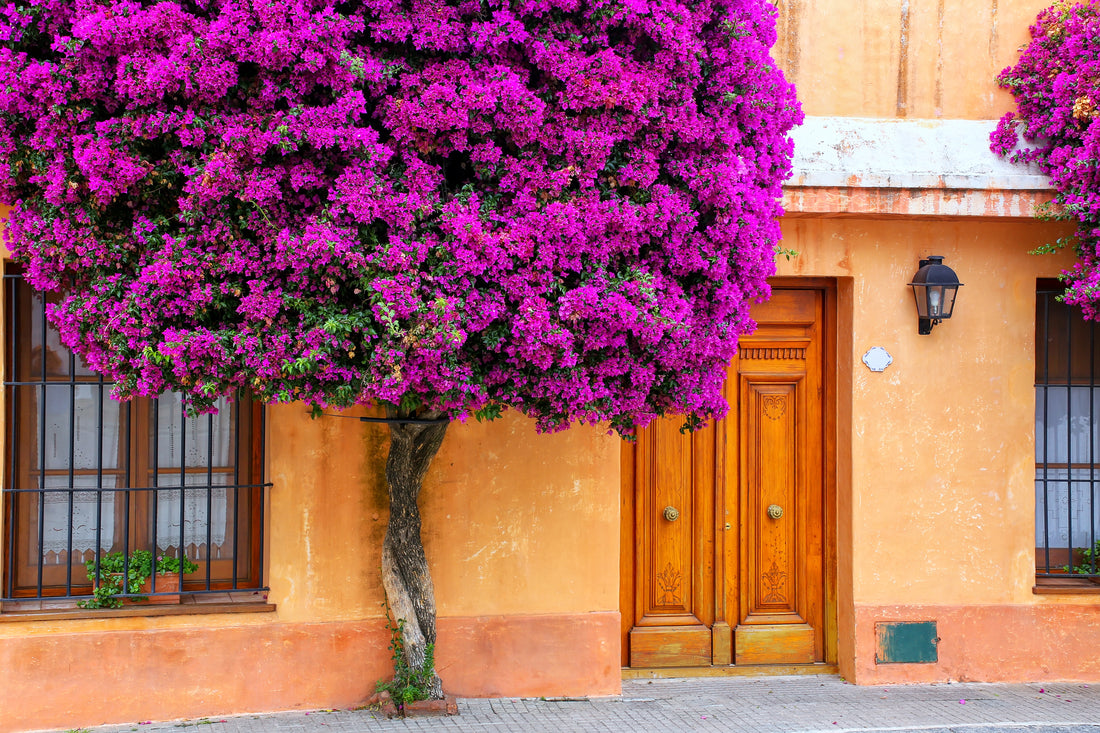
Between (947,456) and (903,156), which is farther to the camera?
(947,456)

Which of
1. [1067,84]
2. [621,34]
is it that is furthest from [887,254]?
[621,34]

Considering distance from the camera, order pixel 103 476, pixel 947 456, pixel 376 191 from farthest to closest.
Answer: pixel 947 456 → pixel 103 476 → pixel 376 191

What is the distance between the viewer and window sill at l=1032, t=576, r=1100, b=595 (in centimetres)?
595

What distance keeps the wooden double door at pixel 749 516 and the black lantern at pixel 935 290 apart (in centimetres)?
59

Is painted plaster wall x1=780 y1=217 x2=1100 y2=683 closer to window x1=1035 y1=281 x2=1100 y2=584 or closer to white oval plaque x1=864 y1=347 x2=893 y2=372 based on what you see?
white oval plaque x1=864 y1=347 x2=893 y2=372

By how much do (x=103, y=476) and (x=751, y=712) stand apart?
411 centimetres

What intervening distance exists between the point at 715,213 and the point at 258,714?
150 inches

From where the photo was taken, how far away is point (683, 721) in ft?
17.1

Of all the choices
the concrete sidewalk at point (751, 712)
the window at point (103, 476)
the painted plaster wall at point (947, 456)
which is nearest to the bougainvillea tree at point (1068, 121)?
the painted plaster wall at point (947, 456)

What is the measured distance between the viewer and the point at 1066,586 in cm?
601

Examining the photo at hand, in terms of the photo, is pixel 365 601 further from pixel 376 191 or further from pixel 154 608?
pixel 376 191

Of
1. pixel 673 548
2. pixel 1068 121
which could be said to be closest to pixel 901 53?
pixel 1068 121

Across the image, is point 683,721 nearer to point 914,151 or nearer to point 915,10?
point 914,151

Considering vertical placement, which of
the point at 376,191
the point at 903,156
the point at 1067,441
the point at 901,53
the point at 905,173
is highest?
the point at 901,53
